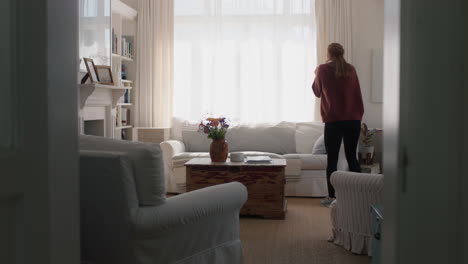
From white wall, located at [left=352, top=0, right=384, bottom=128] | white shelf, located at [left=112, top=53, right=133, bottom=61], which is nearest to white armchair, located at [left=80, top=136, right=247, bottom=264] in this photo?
white shelf, located at [left=112, top=53, right=133, bottom=61]

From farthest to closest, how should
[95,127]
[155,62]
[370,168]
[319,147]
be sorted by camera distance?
[155,62] < [319,147] < [370,168] < [95,127]

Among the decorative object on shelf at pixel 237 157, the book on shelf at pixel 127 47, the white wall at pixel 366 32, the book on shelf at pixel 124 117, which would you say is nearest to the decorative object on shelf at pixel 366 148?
the white wall at pixel 366 32

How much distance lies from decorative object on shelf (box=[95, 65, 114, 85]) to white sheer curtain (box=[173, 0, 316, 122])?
6.19ft

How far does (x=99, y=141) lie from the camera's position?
253 cm

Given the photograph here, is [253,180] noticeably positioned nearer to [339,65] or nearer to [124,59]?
[339,65]

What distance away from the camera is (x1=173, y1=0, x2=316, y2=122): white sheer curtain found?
701 centimetres

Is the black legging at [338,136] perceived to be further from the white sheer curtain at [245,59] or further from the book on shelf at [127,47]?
the book on shelf at [127,47]

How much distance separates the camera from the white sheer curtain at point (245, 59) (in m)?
7.01

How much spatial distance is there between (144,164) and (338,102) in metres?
2.92

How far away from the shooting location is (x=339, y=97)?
16.4 ft
